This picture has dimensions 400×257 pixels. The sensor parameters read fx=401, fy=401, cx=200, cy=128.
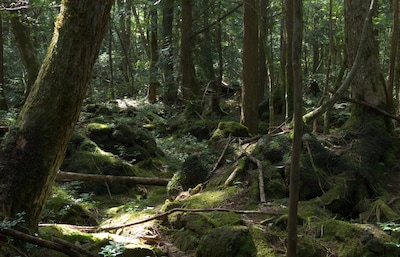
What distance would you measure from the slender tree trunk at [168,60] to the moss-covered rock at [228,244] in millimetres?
14003

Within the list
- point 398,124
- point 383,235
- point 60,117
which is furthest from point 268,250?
point 398,124

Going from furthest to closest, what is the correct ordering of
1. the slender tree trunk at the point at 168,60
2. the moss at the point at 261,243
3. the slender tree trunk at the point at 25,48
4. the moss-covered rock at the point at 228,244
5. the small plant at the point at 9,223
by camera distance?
the slender tree trunk at the point at 168,60
the slender tree trunk at the point at 25,48
the moss at the point at 261,243
the moss-covered rock at the point at 228,244
the small plant at the point at 9,223

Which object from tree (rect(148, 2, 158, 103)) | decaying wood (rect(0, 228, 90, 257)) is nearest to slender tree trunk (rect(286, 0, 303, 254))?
decaying wood (rect(0, 228, 90, 257))

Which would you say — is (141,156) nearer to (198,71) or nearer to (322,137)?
(322,137)

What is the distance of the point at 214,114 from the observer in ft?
59.2

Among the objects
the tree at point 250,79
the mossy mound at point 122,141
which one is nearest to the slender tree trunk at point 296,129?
the mossy mound at point 122,141

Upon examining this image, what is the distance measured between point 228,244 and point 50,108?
95.4 inches

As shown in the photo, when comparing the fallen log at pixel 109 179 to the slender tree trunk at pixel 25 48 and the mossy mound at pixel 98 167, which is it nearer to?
the mossy mound at pixel 98 167

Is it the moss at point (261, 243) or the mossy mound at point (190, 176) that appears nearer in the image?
the moss at point (261, 243)

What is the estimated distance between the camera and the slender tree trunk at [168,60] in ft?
60.1

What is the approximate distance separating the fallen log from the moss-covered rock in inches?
189

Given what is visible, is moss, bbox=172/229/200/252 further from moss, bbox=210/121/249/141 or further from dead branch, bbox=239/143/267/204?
moss, bbox=210/121/249/141

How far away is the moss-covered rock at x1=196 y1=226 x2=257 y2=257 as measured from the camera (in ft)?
14.8

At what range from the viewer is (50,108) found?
4055 mm
